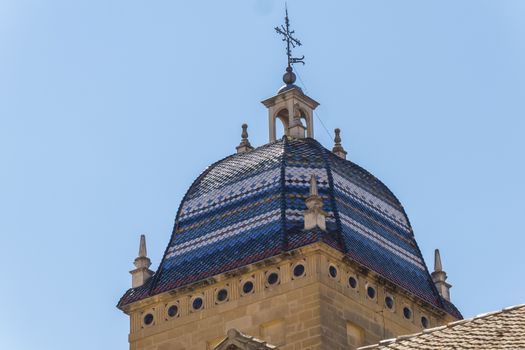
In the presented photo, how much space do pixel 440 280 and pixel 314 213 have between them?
4575 millimetres

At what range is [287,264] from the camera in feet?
120

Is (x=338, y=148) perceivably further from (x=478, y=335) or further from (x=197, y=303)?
(x=478, y=335)

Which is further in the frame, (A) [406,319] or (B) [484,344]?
(A) [406,319]

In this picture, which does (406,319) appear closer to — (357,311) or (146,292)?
(357,311)

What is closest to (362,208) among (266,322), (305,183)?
(305,183)

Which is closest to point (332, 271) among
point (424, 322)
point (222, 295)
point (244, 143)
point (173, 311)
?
point (222, 295)

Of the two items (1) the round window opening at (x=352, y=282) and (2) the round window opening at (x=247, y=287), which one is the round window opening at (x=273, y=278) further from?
(1) the round window opening at (x=352, y=282)

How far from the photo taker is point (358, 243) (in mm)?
37781

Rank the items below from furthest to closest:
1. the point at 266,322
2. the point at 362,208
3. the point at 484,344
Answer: the point at 362,208 < the point at 266,322 < the point at 484,344

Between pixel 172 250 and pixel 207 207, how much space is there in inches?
50.7

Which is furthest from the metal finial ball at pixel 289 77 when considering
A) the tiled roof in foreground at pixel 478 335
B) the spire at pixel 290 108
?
the tiled roof in foreground at pixel 478 335

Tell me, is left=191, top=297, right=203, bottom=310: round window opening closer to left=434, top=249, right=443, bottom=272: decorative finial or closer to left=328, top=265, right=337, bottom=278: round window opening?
left=328, top=265, right=337, bottom=278: round window opening

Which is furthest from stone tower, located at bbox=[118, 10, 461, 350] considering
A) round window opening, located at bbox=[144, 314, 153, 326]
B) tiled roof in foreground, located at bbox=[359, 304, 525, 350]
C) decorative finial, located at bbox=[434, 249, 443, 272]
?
tiled roof in foreground, located at bbox=[359, 304, 525, 350]

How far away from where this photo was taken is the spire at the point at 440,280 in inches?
1574
